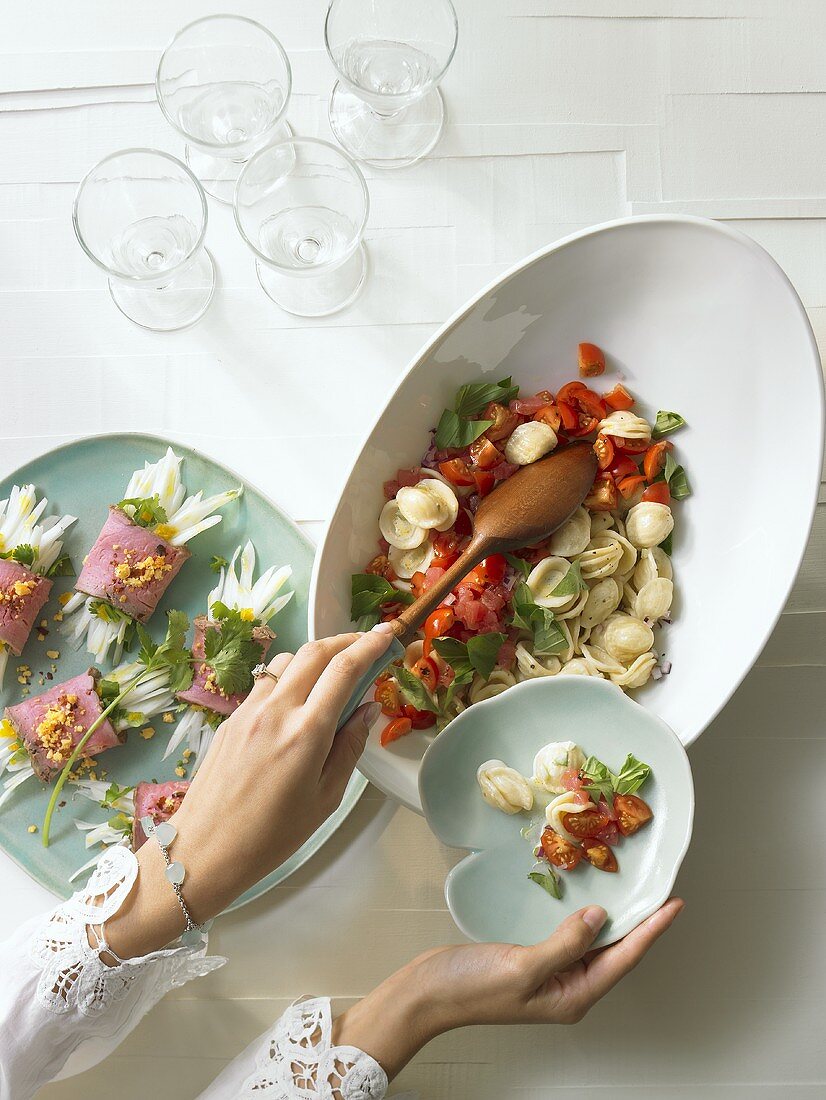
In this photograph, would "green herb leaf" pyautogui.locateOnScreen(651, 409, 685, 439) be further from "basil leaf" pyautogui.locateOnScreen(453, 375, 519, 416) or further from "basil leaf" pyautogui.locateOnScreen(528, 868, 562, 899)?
"basil leaf" pyautogui.locateOnScreen(528, 868, 562, 899)

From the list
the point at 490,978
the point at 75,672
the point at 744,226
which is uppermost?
the point at 744,226

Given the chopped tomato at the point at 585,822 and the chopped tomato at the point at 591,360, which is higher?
the chopped tomato at the point at 591,360

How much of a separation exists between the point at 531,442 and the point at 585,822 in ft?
1.79

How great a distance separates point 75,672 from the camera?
1.47 metres

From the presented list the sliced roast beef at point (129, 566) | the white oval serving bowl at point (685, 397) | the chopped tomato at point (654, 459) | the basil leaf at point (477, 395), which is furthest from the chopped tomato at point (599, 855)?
the sliced roast beef at point (129, 566)

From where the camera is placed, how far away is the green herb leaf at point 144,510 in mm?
1434

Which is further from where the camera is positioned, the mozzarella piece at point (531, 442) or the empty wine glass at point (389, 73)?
the empty wine glass at point (389, 73)

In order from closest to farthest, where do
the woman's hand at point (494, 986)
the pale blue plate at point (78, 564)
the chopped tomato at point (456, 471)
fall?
1. the woman's hand at point (494, 986)
2. the chopped tomato at point (456, 471)
3. the pale blue plate at point (78, 564)

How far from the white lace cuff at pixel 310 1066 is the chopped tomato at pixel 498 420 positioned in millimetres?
897

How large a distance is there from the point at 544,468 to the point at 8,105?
1122mm

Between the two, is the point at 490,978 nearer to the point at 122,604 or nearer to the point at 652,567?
the point at 652,567

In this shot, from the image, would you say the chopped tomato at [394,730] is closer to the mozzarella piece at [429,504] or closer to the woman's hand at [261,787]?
the woman's hand at [261,787]

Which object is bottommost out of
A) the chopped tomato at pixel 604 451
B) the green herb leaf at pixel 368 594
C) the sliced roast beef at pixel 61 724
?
the sliced roast beef at pixel 61 724

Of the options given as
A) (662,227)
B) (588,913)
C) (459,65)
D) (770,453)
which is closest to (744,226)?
(662,227)
